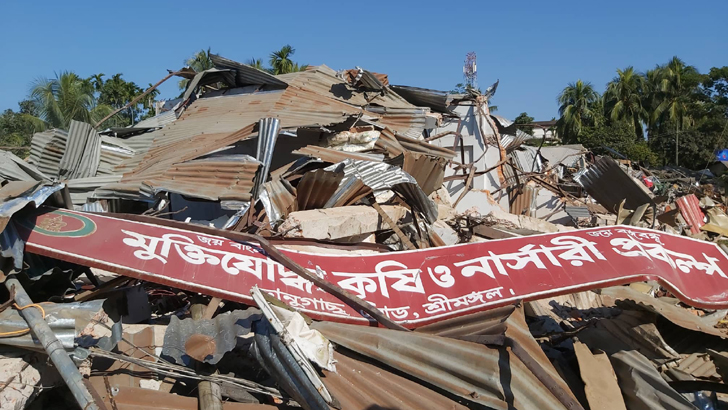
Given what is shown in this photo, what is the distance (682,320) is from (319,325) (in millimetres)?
2632

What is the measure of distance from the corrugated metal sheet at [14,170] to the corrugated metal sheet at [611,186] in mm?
8112

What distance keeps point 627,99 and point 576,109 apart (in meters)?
3.96

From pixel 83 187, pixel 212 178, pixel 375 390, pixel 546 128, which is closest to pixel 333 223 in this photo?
pixel 212 178

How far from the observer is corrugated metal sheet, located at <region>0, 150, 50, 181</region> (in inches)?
241

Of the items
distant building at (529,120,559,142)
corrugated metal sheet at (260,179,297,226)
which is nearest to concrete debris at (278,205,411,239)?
corrugated metal sheet at (260,179,297,226)

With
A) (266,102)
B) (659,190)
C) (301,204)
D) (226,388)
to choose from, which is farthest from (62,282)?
(659,190)

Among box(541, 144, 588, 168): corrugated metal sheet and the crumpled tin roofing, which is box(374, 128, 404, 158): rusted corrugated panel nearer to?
the crumpled tin roofing

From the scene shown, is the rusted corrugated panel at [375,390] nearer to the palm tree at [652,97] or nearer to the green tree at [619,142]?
the green tree at [619,142]

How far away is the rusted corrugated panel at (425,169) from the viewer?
7496 millimetres

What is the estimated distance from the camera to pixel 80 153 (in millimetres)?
7973

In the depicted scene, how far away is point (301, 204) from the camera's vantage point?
21.4 feet

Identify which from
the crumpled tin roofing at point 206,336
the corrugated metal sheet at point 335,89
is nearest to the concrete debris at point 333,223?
the crumpled tin roofing at point 206,336

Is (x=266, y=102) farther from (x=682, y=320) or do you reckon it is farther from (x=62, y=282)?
(x=682, y=320)

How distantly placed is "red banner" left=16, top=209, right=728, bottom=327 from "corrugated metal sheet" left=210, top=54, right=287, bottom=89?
6452 mm
